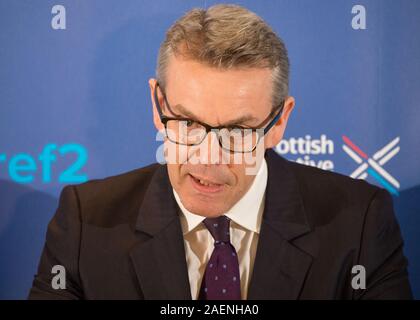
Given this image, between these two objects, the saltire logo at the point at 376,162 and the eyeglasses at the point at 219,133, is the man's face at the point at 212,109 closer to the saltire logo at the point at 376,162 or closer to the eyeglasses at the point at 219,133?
the eyeglasses at the point at 219,133

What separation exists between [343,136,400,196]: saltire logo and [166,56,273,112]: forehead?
0.54 metres

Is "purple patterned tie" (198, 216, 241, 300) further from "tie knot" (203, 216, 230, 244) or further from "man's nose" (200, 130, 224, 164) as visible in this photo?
"man's nose" (200, 130, 224, 164)

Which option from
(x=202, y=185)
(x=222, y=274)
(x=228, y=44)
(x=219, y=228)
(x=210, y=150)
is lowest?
(x=222, y=274)

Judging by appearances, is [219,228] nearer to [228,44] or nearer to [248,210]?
[248,210]

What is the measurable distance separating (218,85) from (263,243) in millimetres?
524

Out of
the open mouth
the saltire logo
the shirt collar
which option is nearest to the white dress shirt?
the shirt collar

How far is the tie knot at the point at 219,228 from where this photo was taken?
Result: 5.42 feet

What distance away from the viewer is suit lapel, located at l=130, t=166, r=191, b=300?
5.39ft

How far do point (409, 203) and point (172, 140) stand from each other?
96cm

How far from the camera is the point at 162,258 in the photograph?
1651 mm

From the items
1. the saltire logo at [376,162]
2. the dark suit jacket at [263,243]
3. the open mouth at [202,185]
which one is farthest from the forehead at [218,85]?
the saltire logo at [376,162]

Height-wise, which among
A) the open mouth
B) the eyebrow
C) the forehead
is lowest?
the open mouth

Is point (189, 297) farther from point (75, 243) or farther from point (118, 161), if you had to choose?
point (118, 161)

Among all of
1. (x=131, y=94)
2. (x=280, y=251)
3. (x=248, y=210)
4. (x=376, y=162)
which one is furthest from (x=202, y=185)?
(x=376, y=162)
